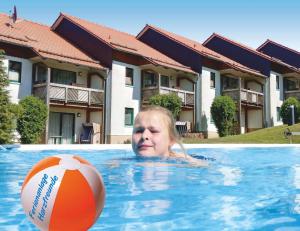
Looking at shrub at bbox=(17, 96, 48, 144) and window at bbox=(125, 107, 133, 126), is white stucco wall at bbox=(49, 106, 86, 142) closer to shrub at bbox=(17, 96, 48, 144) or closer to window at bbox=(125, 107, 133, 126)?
window at bbox=(125, 107, 133, 126)

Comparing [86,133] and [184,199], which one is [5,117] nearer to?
[86,133]

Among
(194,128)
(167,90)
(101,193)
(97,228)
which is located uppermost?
(167,90)

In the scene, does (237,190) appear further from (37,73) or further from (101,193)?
(37,73)

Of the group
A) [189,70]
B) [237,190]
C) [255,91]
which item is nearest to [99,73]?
[189,70]

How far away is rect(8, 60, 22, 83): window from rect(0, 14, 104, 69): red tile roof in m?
1.30

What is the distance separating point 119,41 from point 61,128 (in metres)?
8.87

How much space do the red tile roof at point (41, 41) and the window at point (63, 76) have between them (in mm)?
1203

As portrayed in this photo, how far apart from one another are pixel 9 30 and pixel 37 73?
3.36 meters

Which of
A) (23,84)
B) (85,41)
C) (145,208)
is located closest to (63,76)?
(23,84)

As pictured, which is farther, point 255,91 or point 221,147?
point 255,91

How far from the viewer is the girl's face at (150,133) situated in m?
6.86

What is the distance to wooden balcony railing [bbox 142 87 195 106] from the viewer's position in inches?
1135

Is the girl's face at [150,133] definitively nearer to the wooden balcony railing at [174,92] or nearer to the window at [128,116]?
the wooden balcony railing at [174,92]

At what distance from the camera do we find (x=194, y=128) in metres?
32.0
